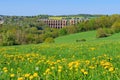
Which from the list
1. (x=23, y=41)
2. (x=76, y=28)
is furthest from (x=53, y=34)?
(x=23, y=41)

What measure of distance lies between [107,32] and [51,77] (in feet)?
242

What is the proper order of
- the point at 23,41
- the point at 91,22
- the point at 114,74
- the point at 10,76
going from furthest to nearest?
1. the point at 91,22
2. the point at 23,41
3. the point at 10,76
4. the point at 114,74

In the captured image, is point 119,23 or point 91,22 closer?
point 119,23

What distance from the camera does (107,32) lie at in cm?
7825

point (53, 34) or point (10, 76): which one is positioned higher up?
point (10, 76)

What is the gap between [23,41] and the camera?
7594cm

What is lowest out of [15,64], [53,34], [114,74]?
[53,34]

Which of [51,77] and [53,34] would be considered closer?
[51,77]

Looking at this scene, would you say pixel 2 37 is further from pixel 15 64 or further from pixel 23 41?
pixel 15 64

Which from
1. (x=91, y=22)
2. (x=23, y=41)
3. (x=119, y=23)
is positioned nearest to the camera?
(x=23, y=41)

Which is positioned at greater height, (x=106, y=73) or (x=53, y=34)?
(x=106, y=73)

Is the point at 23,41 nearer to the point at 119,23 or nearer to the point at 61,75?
the point at 119,23

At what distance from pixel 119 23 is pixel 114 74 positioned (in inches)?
3296

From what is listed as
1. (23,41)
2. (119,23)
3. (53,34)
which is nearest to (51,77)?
(23,41)
